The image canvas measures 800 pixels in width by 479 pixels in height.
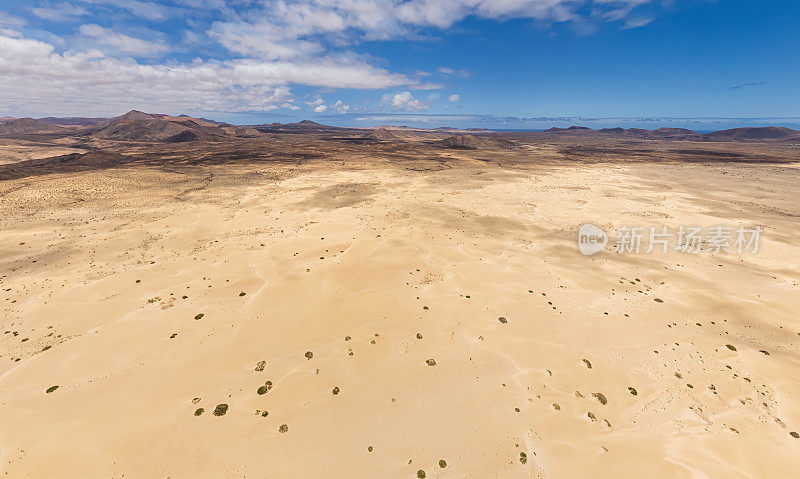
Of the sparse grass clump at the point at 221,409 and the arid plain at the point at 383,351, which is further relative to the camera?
the sparse grass clump at the point at 221,409

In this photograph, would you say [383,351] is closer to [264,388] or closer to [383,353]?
[383,353]

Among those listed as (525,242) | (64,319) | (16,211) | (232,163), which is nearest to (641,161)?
(525,242)

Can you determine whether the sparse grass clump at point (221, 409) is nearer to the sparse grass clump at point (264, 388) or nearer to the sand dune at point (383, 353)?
the sand dune at point (383, 353)

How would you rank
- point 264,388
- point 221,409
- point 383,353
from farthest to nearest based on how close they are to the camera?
point 383,353 < point 264,388 < point 221,409

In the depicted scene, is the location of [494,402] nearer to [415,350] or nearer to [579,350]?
[415,350]

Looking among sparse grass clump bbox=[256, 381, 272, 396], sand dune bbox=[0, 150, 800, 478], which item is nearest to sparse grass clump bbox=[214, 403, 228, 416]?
sand dune bbox=[0, 150, 800, 478]

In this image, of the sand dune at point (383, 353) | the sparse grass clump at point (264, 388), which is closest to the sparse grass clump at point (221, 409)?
the sand dune at point (383, 353)

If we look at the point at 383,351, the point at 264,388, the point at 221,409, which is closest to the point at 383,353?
the point at 383,351

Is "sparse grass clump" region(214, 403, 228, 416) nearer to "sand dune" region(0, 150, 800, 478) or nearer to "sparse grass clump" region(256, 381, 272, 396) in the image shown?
"sand dune" region(0, 150, 800, 478)
